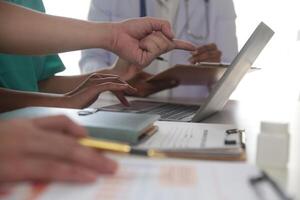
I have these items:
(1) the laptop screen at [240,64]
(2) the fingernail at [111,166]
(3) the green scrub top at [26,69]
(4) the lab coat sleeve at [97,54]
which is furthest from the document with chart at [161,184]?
(4) the lab coat sleeve at [97,54]

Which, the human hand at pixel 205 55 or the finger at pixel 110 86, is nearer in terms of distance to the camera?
the finger at pixel 110 86

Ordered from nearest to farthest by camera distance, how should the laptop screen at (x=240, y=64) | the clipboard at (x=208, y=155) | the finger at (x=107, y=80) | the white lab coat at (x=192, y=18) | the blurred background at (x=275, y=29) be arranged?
the clipboard at (x=208, y=155) < the laptop screen at (x=240, y=64) < the finger at (x=107, y=80) < the white lab coat at (x=192, y=18) < the blurred background at (x=275, y=29)

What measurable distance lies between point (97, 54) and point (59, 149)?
55.9 inches

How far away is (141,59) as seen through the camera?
86 centimetres

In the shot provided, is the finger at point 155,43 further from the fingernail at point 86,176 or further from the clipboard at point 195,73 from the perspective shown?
the fingernail at point 86,176

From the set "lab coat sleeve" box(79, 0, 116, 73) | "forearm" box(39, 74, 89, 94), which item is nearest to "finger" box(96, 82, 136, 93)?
"forearm" box(39, 74, 89, 94)

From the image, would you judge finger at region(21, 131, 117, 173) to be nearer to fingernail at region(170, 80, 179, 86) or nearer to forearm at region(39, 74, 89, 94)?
forearm at region(39, 74, 89, 94)

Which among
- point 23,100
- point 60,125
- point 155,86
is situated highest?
point 60,125

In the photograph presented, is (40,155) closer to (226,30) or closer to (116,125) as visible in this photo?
(116,125)

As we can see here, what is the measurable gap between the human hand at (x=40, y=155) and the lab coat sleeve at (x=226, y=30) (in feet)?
5.12

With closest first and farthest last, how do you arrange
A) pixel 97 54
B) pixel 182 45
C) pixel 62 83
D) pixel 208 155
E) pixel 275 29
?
pixel 208 155 < pixel 182 45 < pixel 62 83 < pixel 97 54 < pixel 275 29

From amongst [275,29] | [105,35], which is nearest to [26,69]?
[105,35]

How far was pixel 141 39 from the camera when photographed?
2.76ft

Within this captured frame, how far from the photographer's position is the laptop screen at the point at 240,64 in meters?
0.69
